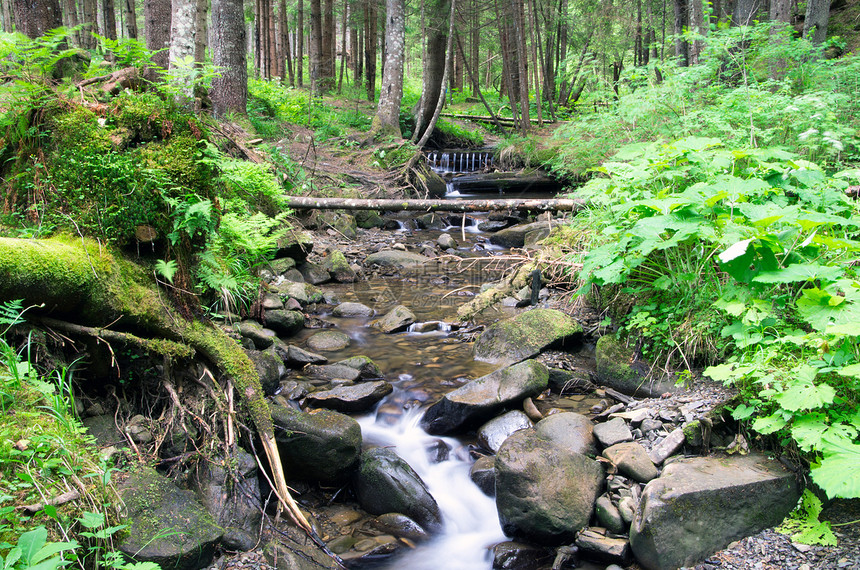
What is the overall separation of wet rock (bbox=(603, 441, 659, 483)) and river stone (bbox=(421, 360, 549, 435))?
1079 millimetres

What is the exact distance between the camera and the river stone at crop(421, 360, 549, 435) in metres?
5.14

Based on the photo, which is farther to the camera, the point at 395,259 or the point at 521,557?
the point at 395,259

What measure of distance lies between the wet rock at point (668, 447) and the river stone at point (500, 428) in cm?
122

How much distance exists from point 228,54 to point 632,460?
12448 millimetres

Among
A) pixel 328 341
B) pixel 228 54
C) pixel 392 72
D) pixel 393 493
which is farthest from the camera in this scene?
pixel 392 72

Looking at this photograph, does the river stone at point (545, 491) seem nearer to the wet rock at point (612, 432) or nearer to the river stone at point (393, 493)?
the wet rock at point (612, 432)

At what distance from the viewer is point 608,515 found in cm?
385

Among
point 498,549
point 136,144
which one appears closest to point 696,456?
point 498,549

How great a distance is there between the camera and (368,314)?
320 inches

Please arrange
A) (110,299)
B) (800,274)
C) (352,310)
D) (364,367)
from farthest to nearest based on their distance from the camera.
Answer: (352,310)
(364,367)
(800,274)
(110,299)

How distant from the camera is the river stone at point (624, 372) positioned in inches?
192

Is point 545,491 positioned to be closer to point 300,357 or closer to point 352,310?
point 300,357

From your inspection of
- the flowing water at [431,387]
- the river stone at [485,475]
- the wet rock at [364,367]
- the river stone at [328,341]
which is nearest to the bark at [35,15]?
the flowing water at [431,387]

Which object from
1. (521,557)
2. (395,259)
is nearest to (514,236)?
(395,259)
